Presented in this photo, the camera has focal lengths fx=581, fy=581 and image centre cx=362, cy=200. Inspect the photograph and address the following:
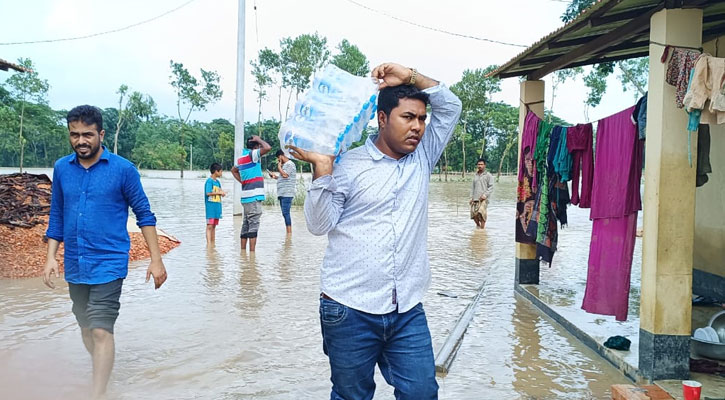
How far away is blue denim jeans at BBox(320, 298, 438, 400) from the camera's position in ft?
8.15

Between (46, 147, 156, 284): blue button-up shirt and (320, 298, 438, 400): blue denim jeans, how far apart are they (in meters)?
2.01

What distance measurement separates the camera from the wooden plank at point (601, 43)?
5.05 metres

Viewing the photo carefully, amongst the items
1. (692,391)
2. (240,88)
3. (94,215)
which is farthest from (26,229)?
(692,391)

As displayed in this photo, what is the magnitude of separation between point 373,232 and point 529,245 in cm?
566

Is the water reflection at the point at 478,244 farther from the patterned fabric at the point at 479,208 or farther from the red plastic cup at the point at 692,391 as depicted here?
the red plastic cup at the point at 692,391

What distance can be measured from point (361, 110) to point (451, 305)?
477 cm

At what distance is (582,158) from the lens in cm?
621

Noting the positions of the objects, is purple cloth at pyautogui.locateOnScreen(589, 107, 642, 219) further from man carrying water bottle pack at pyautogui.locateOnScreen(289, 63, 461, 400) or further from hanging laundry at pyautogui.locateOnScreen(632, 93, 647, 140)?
man carrying water bottle pack at pyautogui.locateOnScreen(289, 63, 461, 400)

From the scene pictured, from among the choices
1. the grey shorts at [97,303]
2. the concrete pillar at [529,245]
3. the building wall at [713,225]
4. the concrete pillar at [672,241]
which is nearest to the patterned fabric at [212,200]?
the concrete pillar at [529,245]

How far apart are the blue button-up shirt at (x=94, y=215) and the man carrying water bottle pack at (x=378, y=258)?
196 cm

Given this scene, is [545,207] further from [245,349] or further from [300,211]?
[300,211]

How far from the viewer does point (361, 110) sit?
2.68 m

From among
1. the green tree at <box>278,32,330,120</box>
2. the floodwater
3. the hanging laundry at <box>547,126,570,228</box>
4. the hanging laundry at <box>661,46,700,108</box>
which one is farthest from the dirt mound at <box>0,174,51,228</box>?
the green tree at <box>278,32,330,120</box>

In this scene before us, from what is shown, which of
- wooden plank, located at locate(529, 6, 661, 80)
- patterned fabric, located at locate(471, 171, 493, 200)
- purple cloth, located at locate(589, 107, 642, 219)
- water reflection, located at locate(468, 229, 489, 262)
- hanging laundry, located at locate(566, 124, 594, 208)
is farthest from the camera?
patterned fabric, located at locate(471, 171, 493, 200)
